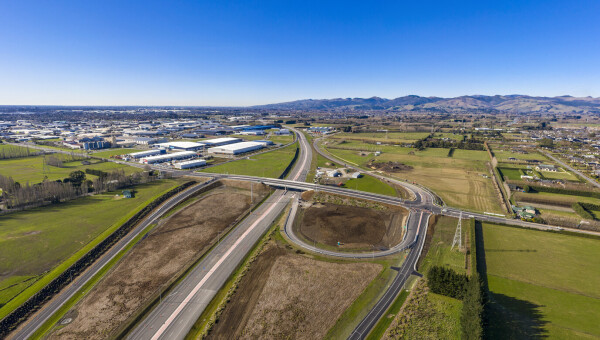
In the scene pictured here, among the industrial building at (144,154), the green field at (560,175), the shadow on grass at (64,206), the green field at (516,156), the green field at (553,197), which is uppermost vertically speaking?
the industrial building at (144,154)

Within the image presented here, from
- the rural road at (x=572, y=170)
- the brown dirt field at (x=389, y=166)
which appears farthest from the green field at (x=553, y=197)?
the brown dirt field at (x=389, y=166)

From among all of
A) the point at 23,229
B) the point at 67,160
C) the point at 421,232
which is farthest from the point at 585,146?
the point at 67,160

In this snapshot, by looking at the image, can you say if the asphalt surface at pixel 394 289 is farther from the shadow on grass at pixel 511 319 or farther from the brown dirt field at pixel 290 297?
the shadow on grass at pixel 511 319

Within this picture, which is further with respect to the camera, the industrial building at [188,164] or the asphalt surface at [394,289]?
the industrial building at [188,164]

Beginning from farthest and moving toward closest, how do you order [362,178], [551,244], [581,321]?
[362,178] → [551,244] → [581,321]

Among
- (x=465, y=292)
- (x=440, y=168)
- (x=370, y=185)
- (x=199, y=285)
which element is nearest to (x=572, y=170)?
(x=440, y=168)

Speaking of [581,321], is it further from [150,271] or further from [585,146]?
[585,146]
